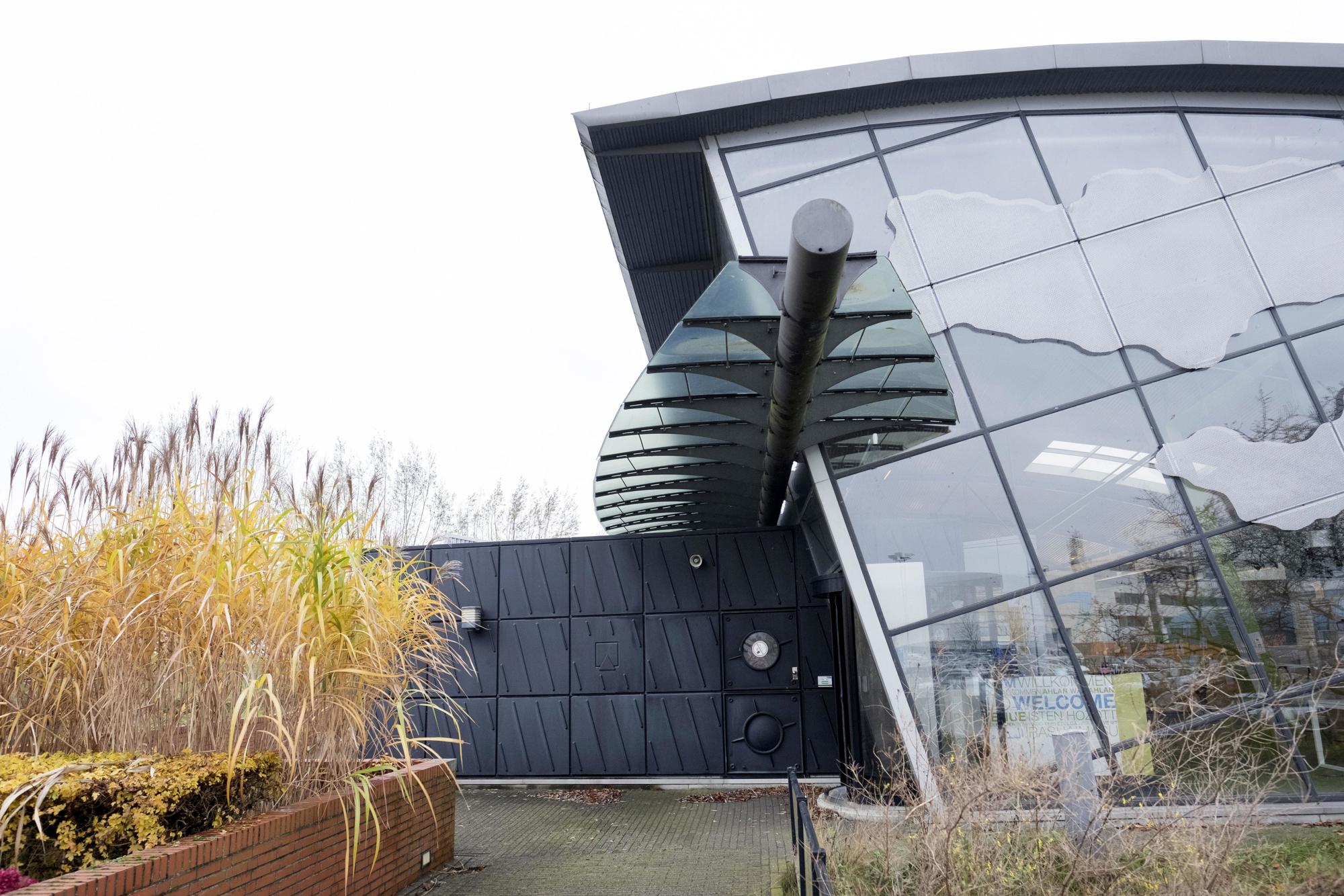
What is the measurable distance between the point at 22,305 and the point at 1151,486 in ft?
132

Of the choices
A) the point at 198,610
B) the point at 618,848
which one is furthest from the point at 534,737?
the point at 198,610

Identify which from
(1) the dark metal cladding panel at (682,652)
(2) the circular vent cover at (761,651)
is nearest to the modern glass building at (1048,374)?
(2) the circular vent cover at (761,651)

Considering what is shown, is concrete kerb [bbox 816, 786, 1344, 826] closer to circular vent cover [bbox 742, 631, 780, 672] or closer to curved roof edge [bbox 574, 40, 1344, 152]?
circular vent cover [bbox 742, 631, 780, 672]

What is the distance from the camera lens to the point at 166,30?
A: 3497 cm

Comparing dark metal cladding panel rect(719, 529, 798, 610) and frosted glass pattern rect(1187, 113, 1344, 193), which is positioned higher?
frosted glass pattern rect(1187, 113, 1344, 193)

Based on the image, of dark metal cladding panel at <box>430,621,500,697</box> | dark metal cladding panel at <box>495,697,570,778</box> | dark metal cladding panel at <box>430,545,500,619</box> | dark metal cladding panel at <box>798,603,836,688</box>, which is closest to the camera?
dark metal cladding panel at <box>798,603,836,688</box>

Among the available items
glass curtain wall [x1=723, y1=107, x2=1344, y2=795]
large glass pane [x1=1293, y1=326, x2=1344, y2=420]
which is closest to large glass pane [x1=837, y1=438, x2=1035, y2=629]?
glass curtain wall [x1=723, y1=107, x2=1344, y2=795]

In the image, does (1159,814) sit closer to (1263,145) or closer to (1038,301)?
(1038,301)

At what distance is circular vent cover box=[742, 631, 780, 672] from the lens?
1087 centimetres

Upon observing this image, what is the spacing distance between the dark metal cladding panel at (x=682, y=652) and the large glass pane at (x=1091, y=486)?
15.1ft

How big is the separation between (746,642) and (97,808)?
7966 millimetres

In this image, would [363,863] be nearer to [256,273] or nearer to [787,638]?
[787,638]

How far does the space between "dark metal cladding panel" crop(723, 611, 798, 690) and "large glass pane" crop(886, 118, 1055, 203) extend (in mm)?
5180

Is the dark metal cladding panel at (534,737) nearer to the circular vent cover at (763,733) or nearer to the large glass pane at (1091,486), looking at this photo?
the circular vent cover at (763,733)
